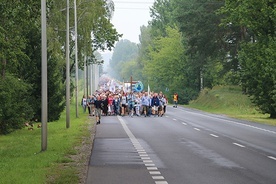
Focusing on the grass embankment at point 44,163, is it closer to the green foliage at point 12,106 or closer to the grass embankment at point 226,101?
the green foliage at point 12,106

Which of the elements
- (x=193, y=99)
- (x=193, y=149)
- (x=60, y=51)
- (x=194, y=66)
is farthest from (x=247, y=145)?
(x=193, y=99)

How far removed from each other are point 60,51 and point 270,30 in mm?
16612

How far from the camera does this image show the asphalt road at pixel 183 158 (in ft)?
42.6

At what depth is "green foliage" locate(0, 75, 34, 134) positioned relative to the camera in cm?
2717

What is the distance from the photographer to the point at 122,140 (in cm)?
2394

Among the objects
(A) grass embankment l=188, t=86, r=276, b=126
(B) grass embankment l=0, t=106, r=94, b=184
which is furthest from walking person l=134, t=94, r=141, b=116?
(B) grass embankment l=0, t=106, r=94, b=184

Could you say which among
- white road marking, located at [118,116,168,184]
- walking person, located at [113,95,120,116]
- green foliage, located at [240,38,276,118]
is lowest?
white road marking, located at [118,116,168,184]

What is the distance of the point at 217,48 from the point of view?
233ft

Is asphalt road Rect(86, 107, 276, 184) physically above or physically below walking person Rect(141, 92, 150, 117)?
below

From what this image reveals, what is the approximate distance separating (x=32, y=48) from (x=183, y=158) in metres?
22.1

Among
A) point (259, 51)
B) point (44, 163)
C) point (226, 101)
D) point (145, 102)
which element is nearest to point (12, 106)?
point (44, 163)

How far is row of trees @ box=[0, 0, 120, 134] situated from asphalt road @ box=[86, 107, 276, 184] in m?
4.87

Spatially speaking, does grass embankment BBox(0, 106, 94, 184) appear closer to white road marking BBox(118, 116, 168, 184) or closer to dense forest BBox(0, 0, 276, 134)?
white road marking BBox(118, 116, 168, 184)

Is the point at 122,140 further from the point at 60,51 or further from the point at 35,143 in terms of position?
the point at 60,51
